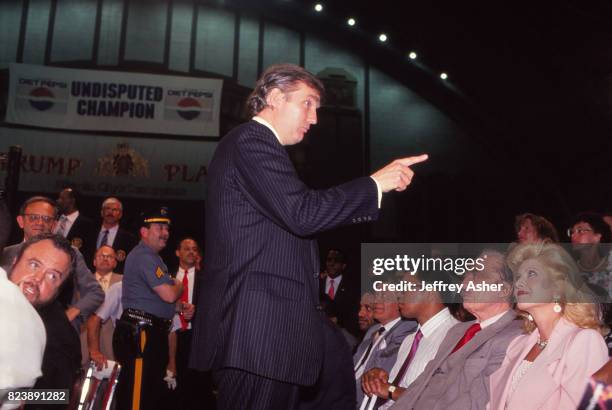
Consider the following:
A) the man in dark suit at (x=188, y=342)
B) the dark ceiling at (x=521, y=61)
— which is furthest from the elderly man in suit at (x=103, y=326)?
the dark ceiling at (x=521, y=61)

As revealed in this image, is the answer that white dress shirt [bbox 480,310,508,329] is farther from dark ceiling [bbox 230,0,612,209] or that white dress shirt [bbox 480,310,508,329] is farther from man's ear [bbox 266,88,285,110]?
dark ceiling [bbox 230,0,612,209]

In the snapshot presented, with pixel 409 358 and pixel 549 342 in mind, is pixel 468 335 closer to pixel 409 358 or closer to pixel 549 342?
pixel 409 358

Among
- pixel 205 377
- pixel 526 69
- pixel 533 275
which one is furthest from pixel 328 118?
pixel 533 275

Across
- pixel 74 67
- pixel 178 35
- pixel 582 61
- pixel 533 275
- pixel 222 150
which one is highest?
pixel 178 35

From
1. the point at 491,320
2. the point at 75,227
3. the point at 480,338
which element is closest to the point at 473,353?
the point at 480,338

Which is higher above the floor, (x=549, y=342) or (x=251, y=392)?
(x=549, y=342)

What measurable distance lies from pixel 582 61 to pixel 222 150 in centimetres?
758

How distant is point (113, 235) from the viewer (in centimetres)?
554

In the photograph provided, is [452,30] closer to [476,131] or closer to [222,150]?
[476,131]

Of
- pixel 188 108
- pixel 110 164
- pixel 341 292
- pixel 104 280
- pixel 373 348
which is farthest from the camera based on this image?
pixel 188 108

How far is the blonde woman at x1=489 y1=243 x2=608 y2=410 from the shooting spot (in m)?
1.94

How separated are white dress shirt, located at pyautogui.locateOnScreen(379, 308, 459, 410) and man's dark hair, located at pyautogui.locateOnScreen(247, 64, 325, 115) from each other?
1.78 m

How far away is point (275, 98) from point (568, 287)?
1.40 m

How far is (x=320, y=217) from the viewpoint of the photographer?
1.44m
